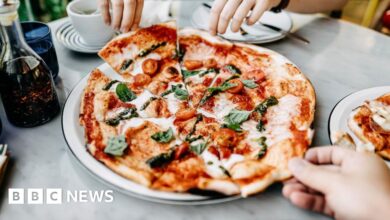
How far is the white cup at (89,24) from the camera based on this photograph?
1550 millimetres

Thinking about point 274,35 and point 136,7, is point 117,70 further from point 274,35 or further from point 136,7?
point 274,35

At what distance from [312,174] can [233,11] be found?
2.66 feet

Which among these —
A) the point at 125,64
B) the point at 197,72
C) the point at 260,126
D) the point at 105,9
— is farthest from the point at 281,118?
the point at 105,9

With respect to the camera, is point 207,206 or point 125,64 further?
point 125,64

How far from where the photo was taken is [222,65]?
1.57 m

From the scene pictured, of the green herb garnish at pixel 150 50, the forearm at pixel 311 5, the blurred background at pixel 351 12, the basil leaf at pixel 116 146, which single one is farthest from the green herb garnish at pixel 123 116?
the blurred background at pixel 351 12

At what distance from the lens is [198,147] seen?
114 cm

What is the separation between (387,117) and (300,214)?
0.44 meters

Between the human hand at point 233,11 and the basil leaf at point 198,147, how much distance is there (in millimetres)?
556

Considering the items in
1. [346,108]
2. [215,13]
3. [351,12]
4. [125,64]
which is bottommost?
[351,12]

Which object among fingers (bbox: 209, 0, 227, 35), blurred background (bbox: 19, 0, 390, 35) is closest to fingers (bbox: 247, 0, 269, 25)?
fingers (bbox: 209, 0, 227, 35)

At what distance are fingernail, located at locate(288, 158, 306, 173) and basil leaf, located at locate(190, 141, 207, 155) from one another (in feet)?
0.97

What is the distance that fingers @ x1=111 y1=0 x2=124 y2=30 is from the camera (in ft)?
4.76

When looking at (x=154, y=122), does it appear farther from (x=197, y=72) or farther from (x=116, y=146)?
(x=197, y=72)
